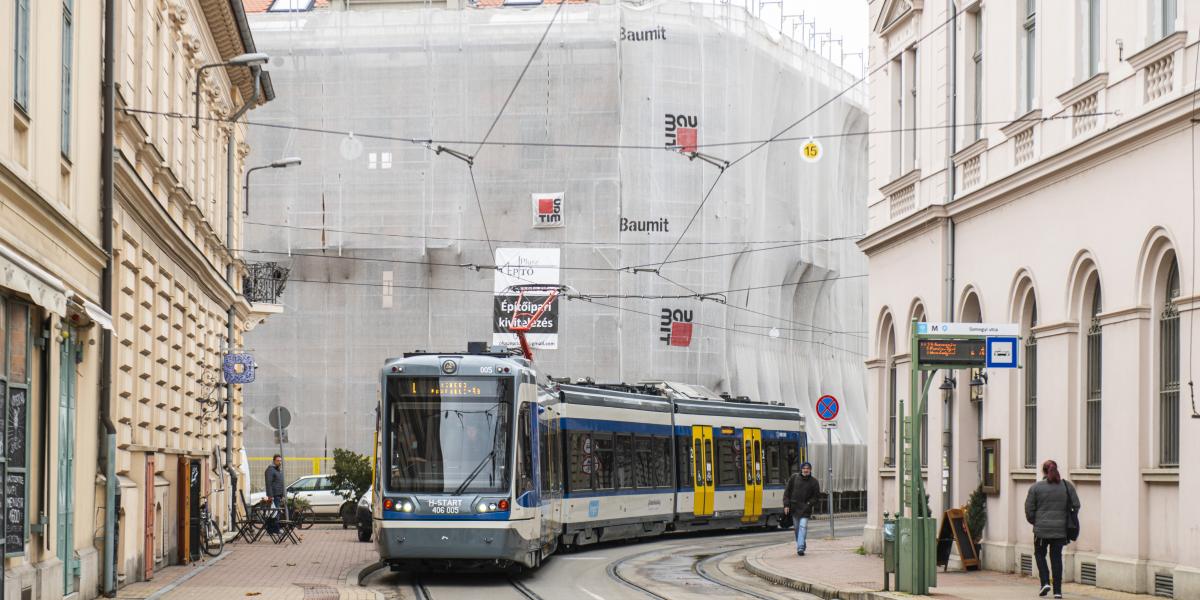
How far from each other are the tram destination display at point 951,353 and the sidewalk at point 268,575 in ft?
21.5

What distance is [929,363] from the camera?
60.9 ft

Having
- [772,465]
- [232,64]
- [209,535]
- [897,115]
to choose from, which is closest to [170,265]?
[232,64]

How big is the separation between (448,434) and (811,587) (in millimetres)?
4831

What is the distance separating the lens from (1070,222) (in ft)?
68.1

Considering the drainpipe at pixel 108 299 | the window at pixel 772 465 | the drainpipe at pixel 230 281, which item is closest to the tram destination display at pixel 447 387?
the drainpipe at pixel 108 299

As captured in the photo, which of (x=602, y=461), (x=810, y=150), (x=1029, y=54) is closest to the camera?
(x=1029, y=54)

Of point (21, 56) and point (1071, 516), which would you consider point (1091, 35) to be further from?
point (21, 56)

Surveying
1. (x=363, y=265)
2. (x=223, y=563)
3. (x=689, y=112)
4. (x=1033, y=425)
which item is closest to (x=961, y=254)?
(x=1033, y=425)

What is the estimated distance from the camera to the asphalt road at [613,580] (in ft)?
66.6

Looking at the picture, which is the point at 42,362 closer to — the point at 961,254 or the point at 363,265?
the point at 961,254

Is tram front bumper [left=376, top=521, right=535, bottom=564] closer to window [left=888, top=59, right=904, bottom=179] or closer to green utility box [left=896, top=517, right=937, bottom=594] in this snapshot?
green utility box [left=896, top=517, right=937, bottom=594]

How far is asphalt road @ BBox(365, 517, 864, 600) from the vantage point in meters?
20.3

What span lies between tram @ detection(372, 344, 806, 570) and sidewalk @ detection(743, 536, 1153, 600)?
296 cm

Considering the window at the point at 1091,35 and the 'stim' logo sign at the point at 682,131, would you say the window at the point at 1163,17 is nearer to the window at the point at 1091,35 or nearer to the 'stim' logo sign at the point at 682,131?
the window at the point at 1091,35
